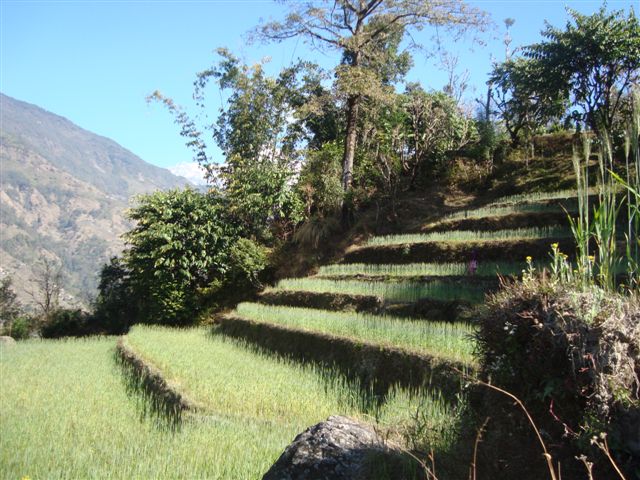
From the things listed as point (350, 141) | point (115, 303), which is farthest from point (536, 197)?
point (115, 303)

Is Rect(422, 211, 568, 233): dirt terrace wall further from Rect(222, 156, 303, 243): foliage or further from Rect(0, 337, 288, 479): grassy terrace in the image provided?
Rect(0, 337, 288, 479): grassy terrace

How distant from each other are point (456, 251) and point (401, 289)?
7.27 feet

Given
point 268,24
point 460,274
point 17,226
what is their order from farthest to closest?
point 17,226, point 268,24, point 460,274

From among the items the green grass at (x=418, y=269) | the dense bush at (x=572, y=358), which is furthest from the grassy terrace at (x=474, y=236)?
the dense bush at (x=572, y=358)

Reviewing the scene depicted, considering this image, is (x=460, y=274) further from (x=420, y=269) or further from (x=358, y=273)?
(x=358, y=273)

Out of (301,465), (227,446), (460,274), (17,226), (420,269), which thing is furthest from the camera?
(17,226)

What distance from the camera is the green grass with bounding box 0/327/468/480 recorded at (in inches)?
147

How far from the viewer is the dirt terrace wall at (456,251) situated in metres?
9.35

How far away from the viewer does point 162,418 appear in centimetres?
539

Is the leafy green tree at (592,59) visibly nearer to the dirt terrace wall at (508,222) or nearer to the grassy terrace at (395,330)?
the dirt terrace wall at (508,222)

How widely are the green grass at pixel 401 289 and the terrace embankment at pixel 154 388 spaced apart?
4.11 m

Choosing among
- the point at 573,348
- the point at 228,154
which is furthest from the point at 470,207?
the point at 573,348

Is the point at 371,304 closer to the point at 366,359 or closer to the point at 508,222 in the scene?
the point at 366,359

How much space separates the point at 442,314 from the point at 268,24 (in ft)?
39.5
